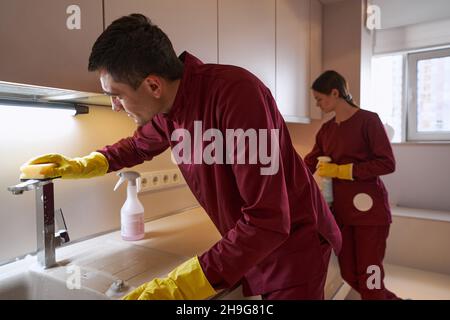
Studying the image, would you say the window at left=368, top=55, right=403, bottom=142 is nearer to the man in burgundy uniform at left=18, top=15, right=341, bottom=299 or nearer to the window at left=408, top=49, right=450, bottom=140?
the window at left=408, top=49, right=450, bottom=140

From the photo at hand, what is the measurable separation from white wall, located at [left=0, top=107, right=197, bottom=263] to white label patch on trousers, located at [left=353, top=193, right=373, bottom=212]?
0.97 metres

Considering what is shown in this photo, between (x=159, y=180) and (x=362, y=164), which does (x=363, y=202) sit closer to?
(x=362, y=164)

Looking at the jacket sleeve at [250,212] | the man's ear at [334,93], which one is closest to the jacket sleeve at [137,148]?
the jacket sleeve at [250,212]

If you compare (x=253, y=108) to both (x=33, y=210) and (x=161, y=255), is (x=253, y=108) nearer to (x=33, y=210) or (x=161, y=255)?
(x=161, y=255)

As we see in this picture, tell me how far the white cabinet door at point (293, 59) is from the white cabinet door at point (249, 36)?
0.30 ft

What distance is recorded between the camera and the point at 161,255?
946 mm

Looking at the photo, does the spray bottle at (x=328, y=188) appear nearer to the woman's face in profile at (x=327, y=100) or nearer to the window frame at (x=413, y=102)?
the woman's face in profile at (x=327, y=100)

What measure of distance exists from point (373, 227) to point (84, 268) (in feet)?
4.35

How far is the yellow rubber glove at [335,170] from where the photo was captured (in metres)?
1.49

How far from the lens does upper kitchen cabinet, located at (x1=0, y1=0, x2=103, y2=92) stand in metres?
0.61

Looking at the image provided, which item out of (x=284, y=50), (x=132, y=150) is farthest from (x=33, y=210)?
(x=284, y=50)

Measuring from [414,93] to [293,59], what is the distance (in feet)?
3.66

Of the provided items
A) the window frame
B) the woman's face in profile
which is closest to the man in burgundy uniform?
the woman's face in profile
